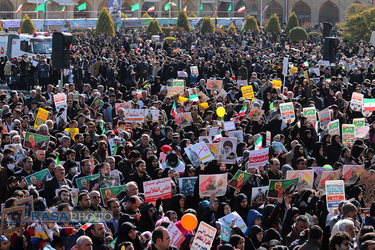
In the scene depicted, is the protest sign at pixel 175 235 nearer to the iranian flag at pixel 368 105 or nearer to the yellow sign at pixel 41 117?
the yellow sign at pixel 41 117

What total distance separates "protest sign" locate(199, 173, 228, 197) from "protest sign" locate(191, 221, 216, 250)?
6.77ft

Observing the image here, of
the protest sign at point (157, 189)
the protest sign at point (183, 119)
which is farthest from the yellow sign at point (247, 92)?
the protest sign at point (157, 189)

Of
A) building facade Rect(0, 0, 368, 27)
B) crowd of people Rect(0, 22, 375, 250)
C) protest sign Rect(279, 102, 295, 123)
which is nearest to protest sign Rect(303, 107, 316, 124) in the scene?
crowd of people Rect(0, 22, 375, 250)

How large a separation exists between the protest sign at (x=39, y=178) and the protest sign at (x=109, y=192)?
1.08 metres

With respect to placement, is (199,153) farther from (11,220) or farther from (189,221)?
(11,220)

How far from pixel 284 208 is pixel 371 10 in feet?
95.6

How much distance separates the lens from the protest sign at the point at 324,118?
13164 millimetres

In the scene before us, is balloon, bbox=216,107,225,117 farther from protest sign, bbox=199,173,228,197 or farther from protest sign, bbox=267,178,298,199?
protest sign, bbox=267,178,298,199

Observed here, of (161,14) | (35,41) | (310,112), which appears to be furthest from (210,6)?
(310,112)

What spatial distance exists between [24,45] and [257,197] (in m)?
22.5

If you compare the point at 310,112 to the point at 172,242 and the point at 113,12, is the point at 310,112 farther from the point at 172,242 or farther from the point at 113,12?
the point at 113,12

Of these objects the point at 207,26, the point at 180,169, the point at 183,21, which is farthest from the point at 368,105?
the point at 183,21

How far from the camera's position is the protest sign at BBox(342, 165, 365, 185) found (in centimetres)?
950

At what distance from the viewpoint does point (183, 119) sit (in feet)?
41.8
